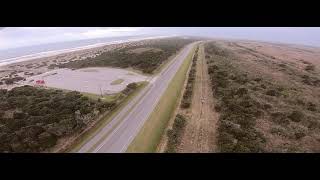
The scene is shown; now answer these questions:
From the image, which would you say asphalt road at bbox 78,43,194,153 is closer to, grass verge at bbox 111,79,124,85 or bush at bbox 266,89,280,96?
grass verge at bbox 111,79,124,85

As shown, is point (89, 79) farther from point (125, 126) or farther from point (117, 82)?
point (125, 126)

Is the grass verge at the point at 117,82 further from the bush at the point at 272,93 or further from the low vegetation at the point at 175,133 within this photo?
the bush at the point at 272,93

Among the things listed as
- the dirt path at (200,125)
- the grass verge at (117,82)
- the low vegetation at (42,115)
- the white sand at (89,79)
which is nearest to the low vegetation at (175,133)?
the dirt path at (200,125)

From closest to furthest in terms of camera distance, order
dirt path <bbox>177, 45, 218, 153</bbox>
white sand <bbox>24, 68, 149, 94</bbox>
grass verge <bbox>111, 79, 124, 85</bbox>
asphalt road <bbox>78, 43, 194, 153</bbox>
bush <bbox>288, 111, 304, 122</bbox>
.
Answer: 1. dirt path <bbox>177, 45, 218, 153</bbox>
2. asphalt road <bbox>78, 43, 194, 153</bbox>
3. bush <bbox>288, 111, 304, 122</bbox>
4. white sand <bbox>24, 68, 149, 94</bbox>
5. grass verge <bbox>111, 79, 124, 85</bbox>

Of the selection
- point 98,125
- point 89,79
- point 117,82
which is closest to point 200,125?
point 98,125

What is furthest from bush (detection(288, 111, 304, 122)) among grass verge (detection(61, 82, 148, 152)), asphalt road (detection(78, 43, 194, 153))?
grass verge (detection(61, 82, 148, 152))
